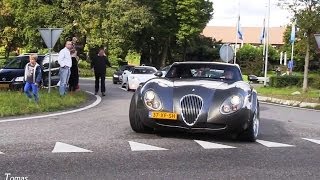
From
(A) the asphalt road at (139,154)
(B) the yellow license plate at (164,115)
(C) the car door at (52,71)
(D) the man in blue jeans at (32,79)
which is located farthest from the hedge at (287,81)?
(B) the yellow license plate at (164,115)

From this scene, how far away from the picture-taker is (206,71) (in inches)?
416

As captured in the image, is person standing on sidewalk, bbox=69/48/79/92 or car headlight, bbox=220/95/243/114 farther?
person standing on sidewalk, bbox=69/48/79/92

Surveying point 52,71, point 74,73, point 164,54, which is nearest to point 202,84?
point 74,73

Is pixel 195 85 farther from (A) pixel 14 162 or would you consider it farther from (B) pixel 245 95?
(A) pixel 14 162

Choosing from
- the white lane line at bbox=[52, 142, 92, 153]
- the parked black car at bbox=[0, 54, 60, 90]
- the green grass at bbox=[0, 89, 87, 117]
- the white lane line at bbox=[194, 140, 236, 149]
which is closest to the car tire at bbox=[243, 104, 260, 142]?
the white lane line at bbox=[194, 140, 236, 149]

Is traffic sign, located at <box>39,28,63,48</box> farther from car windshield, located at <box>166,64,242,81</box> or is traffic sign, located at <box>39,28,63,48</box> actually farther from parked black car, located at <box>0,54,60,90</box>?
car windshield, located at <box>166,64,242,81</box>

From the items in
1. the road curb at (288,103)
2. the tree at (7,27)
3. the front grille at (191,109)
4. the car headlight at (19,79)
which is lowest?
the road curb at (288,103)

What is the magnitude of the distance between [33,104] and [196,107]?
6.03 metres

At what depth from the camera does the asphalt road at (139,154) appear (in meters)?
6.50

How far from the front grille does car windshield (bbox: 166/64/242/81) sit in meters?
1.49

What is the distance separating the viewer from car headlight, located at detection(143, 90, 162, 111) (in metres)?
8.95

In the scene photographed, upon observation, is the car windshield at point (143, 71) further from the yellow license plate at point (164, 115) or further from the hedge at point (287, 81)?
the yellow license plate at point (164, 115)

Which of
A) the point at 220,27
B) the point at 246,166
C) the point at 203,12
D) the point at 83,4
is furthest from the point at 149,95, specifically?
the point at 220,27

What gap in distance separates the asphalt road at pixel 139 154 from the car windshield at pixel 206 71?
128 centimetres
